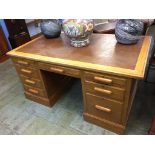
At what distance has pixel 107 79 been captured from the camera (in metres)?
1.08

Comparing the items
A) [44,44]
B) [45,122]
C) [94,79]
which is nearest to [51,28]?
[44,44]

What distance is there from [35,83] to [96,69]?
0.84m

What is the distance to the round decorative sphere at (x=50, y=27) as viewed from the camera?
1.55 meters

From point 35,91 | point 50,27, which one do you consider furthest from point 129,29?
point 35,91

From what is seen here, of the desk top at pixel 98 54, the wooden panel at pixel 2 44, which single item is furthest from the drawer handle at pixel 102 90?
the wooden panel at pixel 2 44

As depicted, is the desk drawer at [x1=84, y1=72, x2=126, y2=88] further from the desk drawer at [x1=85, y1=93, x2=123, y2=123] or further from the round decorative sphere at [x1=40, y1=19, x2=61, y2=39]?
the round decorative sphere at [x1=40, y1=19, x2=61, y2=39]

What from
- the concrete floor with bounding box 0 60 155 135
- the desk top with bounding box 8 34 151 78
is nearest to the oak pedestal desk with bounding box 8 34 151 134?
the desk top with bounding box 8 34 151 78

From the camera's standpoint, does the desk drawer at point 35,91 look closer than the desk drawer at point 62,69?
No

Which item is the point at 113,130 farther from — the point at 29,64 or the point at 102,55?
the point at 29,64

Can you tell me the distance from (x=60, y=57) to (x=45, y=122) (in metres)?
0.73

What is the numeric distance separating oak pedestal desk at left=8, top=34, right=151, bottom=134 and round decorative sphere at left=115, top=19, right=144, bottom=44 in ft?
0.28

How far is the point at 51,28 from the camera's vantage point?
1583 millimetres

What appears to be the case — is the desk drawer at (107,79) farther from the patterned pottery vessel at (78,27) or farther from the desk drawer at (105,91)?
the patterned pottery vessel at (78,27)

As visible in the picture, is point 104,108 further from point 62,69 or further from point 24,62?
point 24,62
